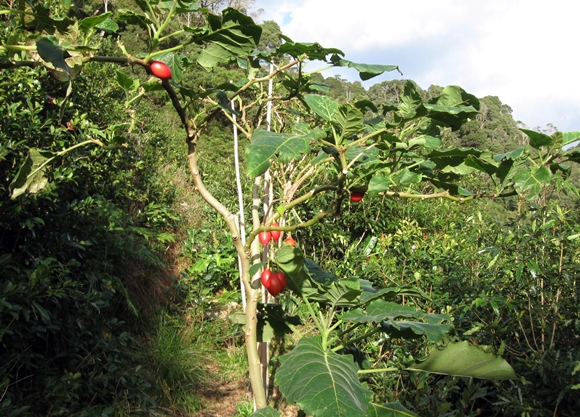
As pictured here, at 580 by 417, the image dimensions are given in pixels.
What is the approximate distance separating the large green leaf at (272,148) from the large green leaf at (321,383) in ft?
1.36

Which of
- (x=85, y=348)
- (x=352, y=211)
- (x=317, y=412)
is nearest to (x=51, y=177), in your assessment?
(x=85, y=348)

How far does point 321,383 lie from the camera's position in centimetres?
85

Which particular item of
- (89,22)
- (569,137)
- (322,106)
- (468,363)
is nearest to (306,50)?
(322,106)

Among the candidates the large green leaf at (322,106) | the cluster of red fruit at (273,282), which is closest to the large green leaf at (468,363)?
the cluster of red fruit at (273,282)

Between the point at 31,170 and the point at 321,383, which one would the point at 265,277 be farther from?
the point at 31,170

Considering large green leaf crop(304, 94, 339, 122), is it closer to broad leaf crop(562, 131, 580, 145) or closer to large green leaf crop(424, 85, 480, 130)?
large green leaf crop(424, 85, 480, 130)

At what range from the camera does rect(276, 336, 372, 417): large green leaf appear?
797mm

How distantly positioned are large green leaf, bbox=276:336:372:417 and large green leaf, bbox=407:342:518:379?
0.91 feet

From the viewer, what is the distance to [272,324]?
4.49 ft

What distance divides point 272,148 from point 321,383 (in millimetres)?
440

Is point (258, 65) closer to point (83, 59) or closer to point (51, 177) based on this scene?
point (83, 59)

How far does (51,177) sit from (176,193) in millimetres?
3248

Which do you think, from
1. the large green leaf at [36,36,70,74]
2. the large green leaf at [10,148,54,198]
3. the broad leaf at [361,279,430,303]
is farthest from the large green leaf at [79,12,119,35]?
the broad leaf at [361,279,430,303]

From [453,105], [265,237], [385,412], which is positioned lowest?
[385,412]
